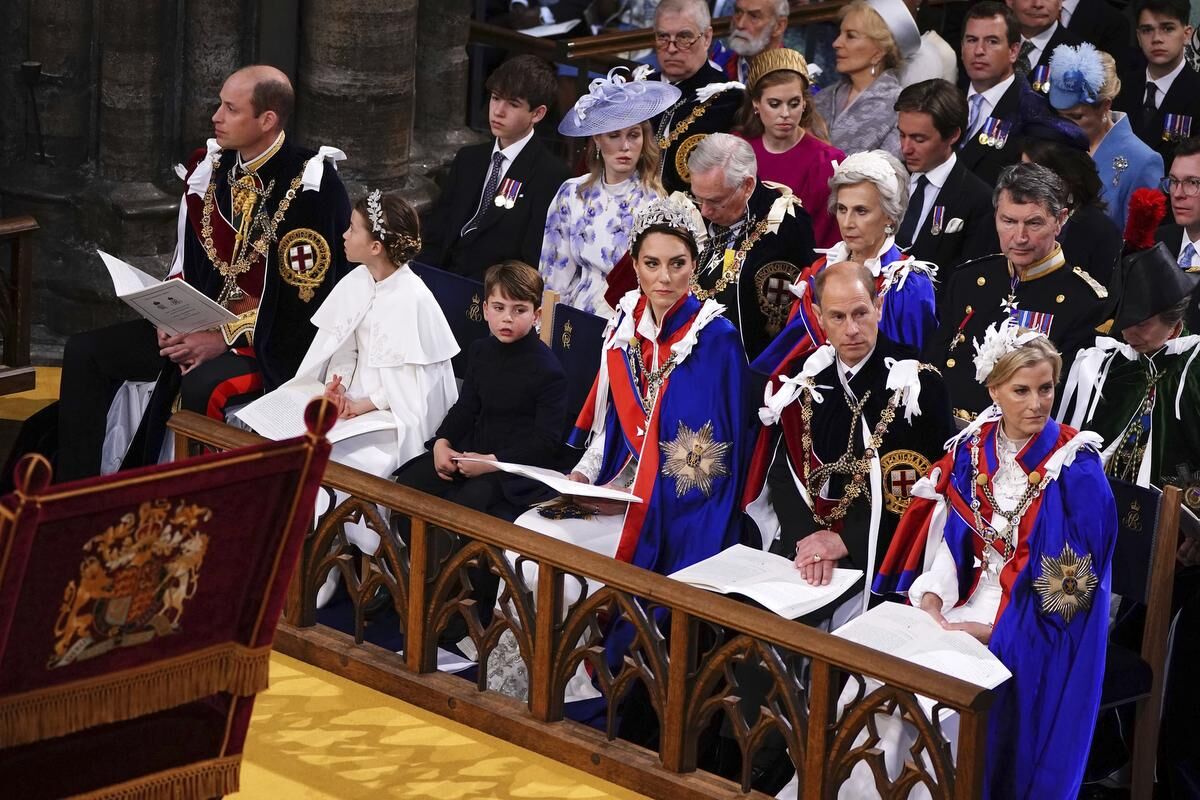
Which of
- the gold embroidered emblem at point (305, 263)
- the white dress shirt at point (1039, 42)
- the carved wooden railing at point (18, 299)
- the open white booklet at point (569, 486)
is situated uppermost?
the white dress shirt at point (1039, 42)

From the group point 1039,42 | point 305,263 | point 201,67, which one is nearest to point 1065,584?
point 305,263

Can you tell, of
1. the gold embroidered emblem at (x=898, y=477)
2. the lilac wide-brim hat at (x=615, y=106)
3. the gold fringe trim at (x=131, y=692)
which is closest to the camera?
the gold fringe trim at (x=131, y=692)

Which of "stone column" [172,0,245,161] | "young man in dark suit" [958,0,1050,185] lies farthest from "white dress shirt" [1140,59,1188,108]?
"stone column" [172,0,245,161]

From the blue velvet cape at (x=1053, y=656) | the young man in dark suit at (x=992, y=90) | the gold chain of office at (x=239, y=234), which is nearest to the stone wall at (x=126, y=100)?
the gold chain of office at (x=239, y=234)

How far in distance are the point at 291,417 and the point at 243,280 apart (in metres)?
0.87

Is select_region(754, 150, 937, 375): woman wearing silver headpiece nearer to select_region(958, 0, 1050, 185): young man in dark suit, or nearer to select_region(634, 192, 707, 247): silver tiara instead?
select_region(634, 192, 707, 247): silver tiara

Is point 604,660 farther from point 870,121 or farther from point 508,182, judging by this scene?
point 870,121

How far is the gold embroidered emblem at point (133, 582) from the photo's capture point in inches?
168

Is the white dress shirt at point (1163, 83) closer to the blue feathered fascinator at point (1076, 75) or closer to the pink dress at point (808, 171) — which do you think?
the blue feathered fascinator at point (1076, 75)

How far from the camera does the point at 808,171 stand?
7723 mm

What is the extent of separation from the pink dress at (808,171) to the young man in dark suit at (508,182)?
2.84 feet

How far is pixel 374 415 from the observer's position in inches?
277

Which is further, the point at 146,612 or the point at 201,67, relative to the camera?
the point at 201,67

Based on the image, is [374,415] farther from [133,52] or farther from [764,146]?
[133,52]
